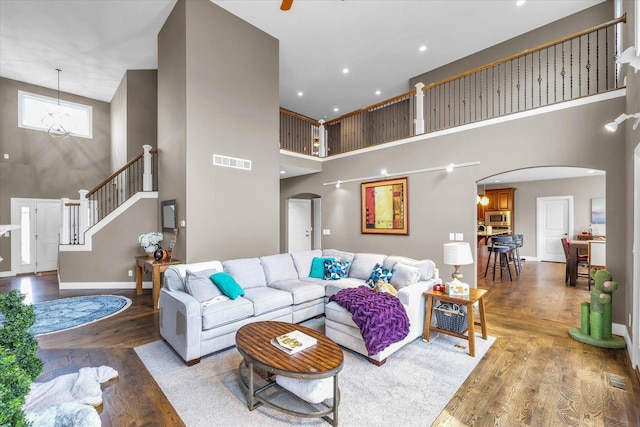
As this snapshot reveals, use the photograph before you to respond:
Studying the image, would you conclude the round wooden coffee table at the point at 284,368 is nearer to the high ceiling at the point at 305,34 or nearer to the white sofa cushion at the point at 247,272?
the white sofa cushion at the point at 247,272

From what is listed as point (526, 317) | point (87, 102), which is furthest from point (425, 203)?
→ point (87, 102)

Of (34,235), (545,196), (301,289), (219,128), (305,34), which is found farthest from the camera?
(545,196)

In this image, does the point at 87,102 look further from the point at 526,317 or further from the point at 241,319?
the point at 526,317

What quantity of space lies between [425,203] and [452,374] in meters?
3.39

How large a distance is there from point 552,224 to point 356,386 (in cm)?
987

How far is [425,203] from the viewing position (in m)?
5.50

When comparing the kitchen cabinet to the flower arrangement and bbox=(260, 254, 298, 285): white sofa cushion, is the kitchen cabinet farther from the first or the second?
the flower arrangement

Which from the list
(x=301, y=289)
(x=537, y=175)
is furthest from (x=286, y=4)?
(x=537, y=175)

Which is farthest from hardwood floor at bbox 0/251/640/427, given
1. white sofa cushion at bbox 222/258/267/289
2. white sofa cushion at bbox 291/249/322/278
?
white sofa cushion at bbox 291/249/322/278

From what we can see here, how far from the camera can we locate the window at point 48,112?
732 centimetres

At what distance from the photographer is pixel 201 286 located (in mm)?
3242

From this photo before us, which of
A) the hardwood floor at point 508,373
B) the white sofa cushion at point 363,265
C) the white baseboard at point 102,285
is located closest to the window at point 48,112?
the white baseboard at point 102,285

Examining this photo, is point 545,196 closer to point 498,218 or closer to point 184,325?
point 498,218

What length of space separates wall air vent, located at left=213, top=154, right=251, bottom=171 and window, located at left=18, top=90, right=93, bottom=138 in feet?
20.3
